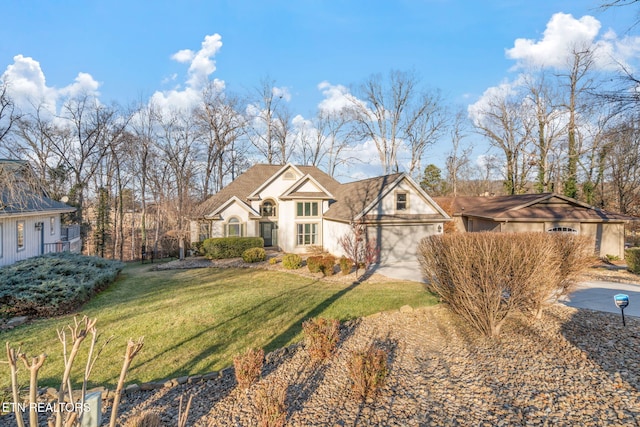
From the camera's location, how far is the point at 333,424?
4.26m

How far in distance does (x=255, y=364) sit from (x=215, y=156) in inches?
1167

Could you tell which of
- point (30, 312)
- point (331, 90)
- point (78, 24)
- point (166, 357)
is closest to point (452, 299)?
point (166, 357)

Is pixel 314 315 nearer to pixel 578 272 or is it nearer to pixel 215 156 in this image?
pixel 578 272

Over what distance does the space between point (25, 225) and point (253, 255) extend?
1051cm

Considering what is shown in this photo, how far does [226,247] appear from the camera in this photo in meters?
19.3

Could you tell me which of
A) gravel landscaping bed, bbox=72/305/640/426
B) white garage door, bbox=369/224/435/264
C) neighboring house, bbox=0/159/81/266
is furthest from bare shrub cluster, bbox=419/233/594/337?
white garage door, bbox=369/224/435/264

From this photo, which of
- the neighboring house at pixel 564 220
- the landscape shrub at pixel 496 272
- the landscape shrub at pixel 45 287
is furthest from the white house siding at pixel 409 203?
the landscape shrub at pixel 45 287

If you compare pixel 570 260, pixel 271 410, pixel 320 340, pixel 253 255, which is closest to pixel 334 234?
pixel 253 255

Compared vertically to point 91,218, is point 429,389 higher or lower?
lower

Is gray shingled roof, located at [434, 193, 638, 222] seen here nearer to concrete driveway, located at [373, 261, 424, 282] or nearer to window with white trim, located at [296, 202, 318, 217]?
concrete driveway, located at [373, 261, 424, 282]

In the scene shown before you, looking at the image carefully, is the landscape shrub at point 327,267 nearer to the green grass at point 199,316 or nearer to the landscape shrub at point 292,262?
the green grass at point 199,316

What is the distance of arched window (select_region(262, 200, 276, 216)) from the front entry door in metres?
0.72

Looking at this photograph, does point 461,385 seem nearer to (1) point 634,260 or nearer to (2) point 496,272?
(2) point 496,272

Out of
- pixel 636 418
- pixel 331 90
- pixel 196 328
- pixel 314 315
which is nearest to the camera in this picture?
pixel 636 418
